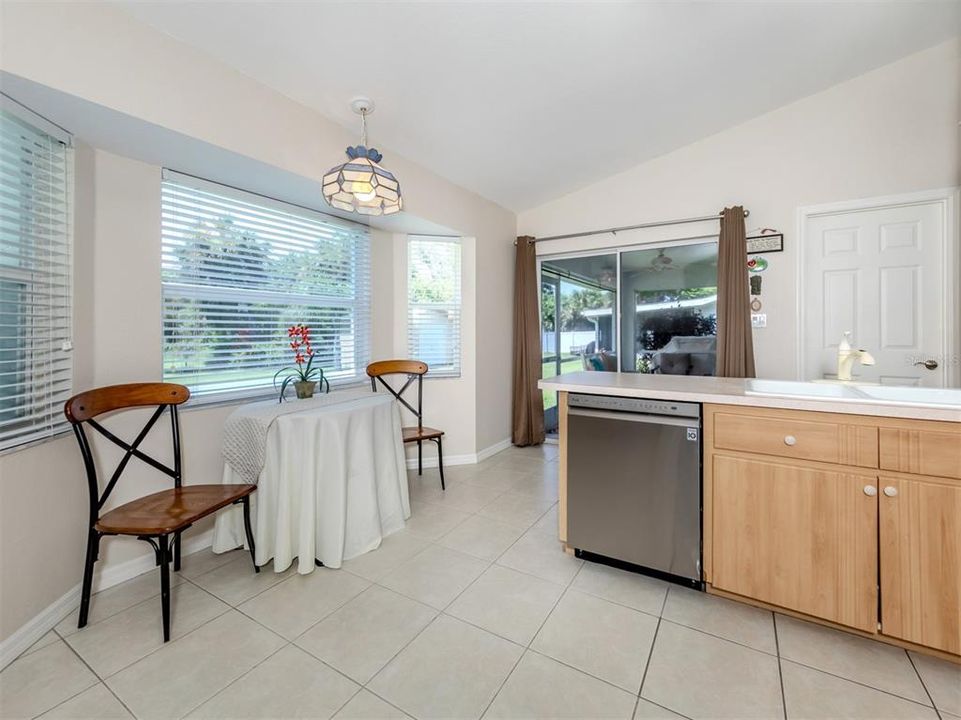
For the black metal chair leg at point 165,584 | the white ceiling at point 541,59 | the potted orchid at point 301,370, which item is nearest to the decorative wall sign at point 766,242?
the white ceiling at point 541,59

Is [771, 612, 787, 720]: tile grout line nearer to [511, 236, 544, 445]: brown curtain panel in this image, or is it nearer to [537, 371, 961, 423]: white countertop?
[537, 371, 961, 423]: white countertop

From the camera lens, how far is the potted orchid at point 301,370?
2604 mm

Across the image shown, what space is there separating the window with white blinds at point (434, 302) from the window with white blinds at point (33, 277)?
2.25 meters

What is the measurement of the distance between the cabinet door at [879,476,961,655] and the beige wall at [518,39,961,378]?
80.6 inches

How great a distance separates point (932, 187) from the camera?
2746mm

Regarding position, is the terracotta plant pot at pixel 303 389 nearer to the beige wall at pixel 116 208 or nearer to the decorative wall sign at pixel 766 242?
the beige wall at pixel 116 208

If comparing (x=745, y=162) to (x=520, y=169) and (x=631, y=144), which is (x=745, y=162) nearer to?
(x=631, y=144)

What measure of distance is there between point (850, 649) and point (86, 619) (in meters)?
3.08

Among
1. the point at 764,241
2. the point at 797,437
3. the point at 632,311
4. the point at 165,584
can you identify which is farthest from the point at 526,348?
the point at 165,584

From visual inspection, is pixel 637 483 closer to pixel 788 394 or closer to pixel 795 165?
pixel 788 394

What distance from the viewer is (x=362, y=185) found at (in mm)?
2004

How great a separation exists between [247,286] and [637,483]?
8.50ft

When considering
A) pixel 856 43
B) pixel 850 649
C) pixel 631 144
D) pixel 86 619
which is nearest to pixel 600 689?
pixel 850 649

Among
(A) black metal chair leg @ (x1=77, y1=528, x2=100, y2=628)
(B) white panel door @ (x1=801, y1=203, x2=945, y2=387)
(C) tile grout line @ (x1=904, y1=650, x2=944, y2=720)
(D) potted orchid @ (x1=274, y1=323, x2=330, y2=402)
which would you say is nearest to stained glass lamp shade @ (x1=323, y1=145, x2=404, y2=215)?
(D) potted orchid @ (x1=274, y1=323, x2=330, y2=402)
